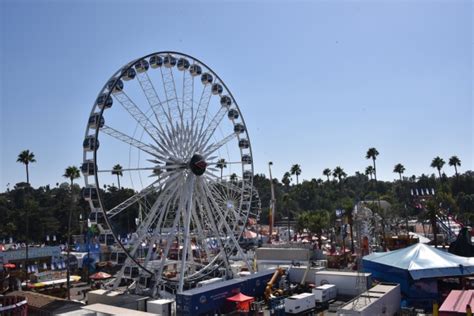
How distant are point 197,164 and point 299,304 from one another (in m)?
12.3

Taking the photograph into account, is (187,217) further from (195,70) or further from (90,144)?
(195,70)

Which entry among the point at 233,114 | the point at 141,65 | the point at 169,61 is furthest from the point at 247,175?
the point at 141,65

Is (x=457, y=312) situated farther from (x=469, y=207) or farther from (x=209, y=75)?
(x=469, y=207)

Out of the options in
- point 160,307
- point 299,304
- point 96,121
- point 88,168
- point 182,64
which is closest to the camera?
point 160,307

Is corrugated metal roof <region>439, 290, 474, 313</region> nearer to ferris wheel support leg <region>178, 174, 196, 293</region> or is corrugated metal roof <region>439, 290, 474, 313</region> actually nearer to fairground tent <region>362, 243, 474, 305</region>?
fairground tent <region>362, 243, 474, 305</region>

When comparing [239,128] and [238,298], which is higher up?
[239,128]

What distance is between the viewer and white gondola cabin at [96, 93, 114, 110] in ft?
96.4

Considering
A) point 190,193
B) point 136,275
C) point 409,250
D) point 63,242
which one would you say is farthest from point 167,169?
point 63,242

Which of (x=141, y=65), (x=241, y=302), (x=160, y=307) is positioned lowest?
(x=241, y=302)

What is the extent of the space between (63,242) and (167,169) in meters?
66.9

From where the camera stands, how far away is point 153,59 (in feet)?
108

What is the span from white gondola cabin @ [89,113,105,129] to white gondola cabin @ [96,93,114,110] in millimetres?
682

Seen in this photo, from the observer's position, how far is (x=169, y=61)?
34.1 meters

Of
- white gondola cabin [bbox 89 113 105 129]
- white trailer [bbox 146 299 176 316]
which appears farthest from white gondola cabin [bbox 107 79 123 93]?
white trailer [bbox 146 299 176 316]
